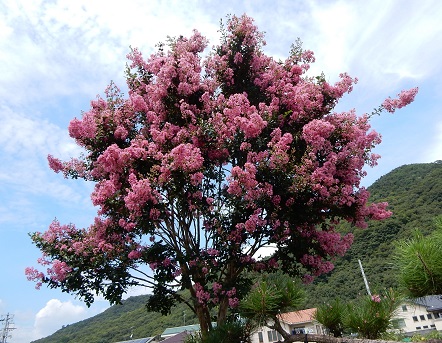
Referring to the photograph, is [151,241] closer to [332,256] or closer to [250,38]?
[332,256]

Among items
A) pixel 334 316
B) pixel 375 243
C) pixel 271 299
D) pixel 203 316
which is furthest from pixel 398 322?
pixel 375 243

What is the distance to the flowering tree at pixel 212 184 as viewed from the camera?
620cm

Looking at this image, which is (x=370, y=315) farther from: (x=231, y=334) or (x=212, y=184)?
(x=212, y=184)

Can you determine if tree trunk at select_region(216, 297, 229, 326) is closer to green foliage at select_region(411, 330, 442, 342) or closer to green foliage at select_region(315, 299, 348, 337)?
green foliage at select_region(315, 299, 348, 337)

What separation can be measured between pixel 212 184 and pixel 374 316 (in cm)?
Result: 411

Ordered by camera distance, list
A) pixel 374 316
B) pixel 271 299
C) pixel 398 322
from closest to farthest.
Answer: pixel 374 316 < pixel 398 322 < pixel 271 299

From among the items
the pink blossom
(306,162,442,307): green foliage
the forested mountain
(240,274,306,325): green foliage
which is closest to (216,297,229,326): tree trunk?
(240,274,306,325): green foliage

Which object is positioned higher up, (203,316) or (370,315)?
(203,316)

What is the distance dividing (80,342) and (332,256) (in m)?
85.6

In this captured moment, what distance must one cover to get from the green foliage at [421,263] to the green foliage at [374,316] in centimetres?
119

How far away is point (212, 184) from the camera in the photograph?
23.9 ft

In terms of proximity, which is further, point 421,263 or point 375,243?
point 375,243

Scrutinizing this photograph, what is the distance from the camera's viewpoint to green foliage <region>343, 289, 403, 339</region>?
382cm

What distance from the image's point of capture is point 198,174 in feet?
20.6
